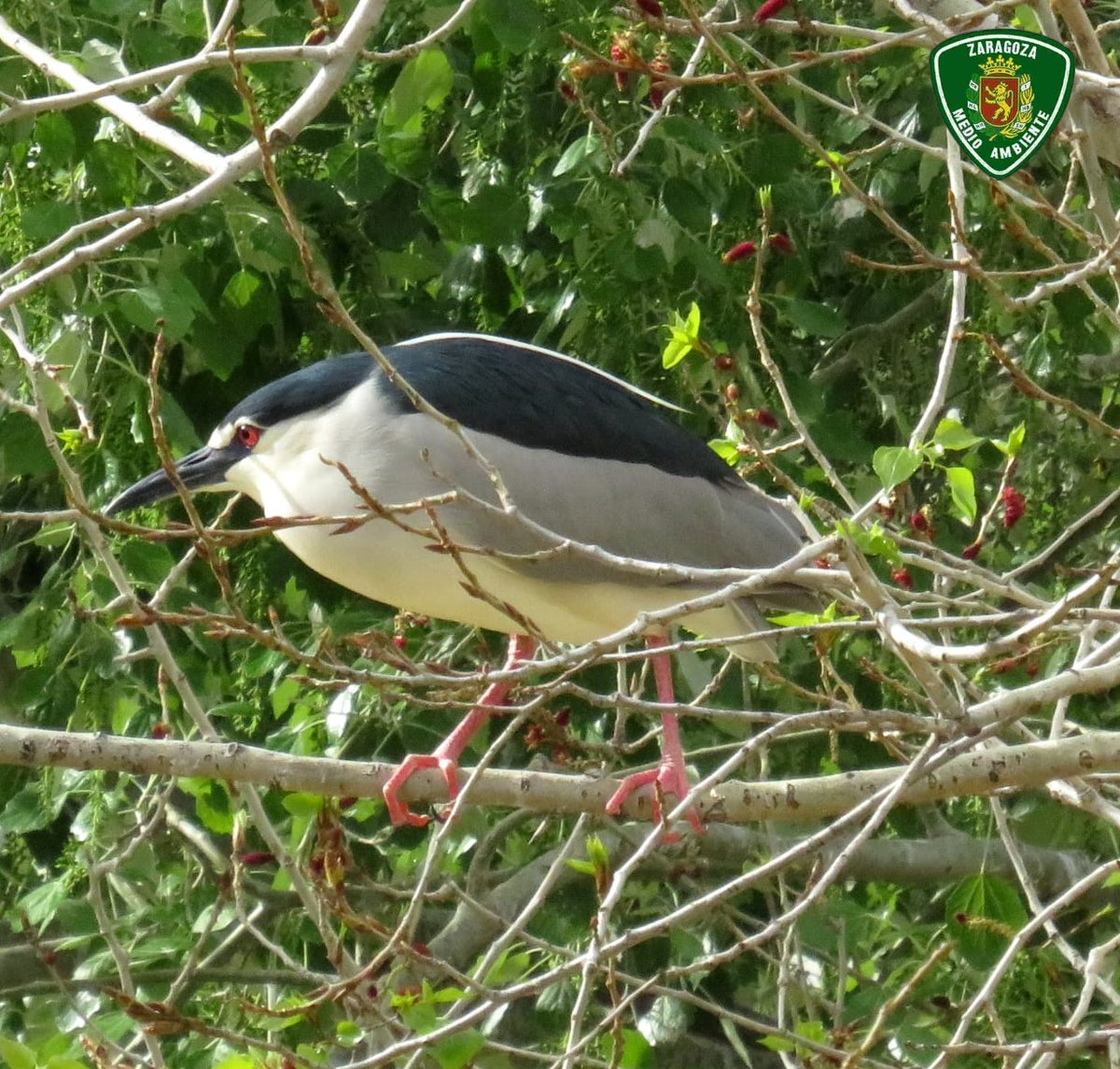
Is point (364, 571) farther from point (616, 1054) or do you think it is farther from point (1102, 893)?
point (1102, 893)

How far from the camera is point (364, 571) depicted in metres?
2.24

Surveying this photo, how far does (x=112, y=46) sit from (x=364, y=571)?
795 mm

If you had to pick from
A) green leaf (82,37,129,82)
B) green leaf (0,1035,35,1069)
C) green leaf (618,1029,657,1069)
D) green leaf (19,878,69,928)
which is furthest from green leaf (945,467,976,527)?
green leaf (19,878,69,928)

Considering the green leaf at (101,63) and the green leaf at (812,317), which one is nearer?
the green leaf at (101,63)

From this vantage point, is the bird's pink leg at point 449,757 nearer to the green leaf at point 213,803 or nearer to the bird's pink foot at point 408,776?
the bird's pink foot at point 408,776

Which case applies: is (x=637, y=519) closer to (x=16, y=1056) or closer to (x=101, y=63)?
(x=101, y=63)

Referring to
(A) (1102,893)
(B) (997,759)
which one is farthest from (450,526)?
(A) (1102,893)

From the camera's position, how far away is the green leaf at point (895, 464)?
56.4 inches

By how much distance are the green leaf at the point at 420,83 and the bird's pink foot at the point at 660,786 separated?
0.91 meters

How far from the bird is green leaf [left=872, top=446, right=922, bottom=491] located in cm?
74

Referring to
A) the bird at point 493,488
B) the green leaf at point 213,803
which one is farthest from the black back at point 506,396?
the green leaf at point 213,803

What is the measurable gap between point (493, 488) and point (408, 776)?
394 millimetres

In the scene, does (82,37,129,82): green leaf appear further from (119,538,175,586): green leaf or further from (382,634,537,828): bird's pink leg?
(382,634,537,828): bird's pink leg

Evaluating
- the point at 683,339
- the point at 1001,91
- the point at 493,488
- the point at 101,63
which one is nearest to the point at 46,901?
the point at 493,488
